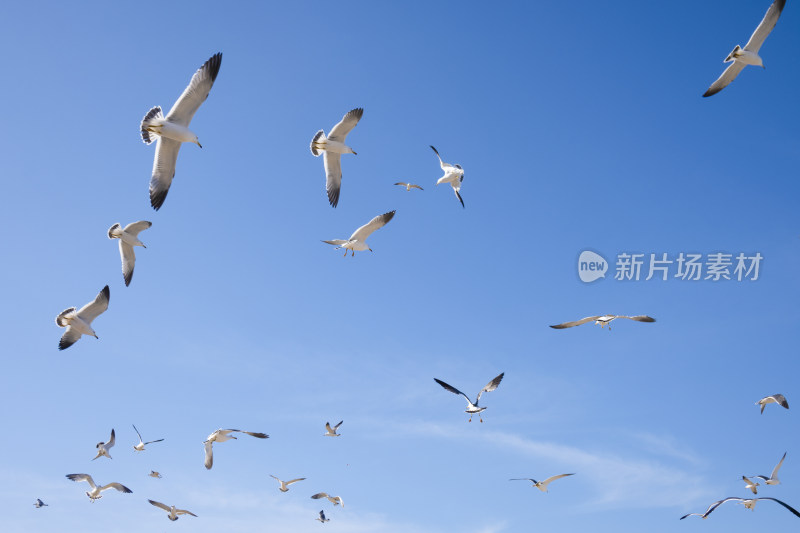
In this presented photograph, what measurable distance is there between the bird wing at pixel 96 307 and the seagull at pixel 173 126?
18.9ft

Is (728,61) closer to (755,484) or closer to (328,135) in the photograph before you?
(328,135)

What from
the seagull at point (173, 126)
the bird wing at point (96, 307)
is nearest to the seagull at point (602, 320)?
the seagull at point (173, 126)

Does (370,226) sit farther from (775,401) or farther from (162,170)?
(775,401)

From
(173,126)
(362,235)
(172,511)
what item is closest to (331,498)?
(172,511)

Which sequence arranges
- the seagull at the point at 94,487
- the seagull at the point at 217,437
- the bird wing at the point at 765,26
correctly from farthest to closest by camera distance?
the seagull at the point at 94,487 → the seagull at the point at 217,437 → the bird wing at the point at 765,26

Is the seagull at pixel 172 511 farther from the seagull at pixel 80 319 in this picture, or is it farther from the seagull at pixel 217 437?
the seagull at pixel 80 319

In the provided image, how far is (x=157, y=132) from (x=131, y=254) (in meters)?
6.93

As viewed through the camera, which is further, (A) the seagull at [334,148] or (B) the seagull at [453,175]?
(B) the seagull at [453,175]

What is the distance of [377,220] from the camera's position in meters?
26.9

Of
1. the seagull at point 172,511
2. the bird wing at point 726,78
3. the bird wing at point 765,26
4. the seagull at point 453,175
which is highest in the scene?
the bird wing at point 765,26

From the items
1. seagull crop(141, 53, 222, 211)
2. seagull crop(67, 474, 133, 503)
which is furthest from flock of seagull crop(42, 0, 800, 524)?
seagull crop(67, 474, 133, 503)

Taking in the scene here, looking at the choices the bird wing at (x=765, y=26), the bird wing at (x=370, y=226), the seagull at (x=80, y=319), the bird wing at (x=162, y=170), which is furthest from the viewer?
the bird wing at (x=370, y=226)

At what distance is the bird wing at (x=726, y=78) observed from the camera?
24.5 meters

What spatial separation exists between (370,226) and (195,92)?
27.9 feet
